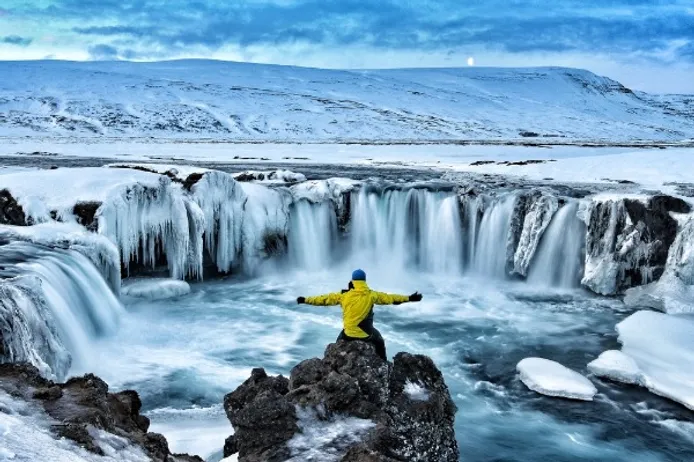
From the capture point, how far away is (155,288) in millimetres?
14320

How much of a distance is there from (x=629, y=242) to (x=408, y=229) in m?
6.24

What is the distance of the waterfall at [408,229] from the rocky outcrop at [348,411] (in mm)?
11957

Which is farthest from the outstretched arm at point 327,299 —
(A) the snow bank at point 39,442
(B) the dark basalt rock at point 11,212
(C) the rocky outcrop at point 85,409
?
(B) the dark basalt rock at point 11,212

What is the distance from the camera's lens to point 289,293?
15.9 m

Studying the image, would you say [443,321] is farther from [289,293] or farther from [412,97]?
[412,97]

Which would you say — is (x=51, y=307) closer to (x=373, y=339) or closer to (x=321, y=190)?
(x=373, y=339)

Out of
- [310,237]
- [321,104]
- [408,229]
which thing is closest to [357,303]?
[310,237]

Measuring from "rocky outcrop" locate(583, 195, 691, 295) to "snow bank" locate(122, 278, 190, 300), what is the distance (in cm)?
980

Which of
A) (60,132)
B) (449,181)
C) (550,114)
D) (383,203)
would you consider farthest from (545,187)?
(550,114)

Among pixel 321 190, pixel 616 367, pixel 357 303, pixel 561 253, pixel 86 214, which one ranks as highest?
pixel 321 190

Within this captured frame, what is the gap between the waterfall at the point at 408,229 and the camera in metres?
18.0

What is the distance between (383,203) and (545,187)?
496cm

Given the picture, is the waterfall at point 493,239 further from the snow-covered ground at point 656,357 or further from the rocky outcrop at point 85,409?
the rocky outcrop at point 85,409

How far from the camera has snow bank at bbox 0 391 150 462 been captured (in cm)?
374
